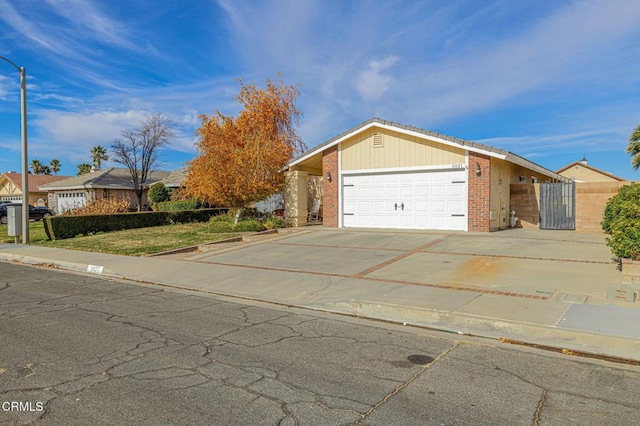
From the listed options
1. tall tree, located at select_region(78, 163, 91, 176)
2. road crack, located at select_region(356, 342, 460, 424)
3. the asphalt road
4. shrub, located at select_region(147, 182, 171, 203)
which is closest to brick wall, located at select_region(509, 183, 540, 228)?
the asphalt road

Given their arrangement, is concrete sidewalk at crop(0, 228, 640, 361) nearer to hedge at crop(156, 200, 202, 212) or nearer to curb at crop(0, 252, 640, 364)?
curb at crop(0, 252, 640, 364)

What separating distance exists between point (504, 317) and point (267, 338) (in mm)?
3358

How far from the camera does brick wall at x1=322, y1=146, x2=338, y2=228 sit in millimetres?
19781

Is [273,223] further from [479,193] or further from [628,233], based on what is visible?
[628,233]

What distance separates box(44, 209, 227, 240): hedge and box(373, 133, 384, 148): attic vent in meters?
Answer: 13.0

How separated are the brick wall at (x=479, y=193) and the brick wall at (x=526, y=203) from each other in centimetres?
386

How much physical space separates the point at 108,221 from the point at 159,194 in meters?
13.1

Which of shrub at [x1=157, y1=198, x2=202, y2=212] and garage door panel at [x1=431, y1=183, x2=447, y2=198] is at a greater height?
garage door panel at [x1=431, y1=183, x2=447, y2=198]

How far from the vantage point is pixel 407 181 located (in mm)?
18266

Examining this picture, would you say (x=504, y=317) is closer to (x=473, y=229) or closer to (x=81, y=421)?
(x=81, y=421)

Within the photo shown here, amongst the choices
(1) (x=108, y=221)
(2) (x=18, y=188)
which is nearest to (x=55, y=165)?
(2) (x=18, y=188)

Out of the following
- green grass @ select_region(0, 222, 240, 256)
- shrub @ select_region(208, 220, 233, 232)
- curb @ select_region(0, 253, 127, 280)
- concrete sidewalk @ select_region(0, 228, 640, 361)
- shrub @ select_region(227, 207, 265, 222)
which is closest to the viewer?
concrete sidewalk @ select_region(0, 228, 640, 361)

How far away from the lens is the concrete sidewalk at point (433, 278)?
614 centimetres

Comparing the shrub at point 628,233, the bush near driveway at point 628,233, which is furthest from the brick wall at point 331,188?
the shrub at point 628,233
